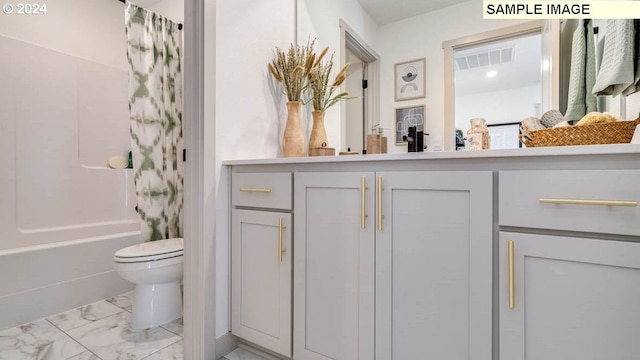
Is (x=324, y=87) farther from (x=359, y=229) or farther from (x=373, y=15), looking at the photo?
(x=359, y=229)

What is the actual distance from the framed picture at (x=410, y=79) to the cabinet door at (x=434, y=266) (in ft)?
2.60

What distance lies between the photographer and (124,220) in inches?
104

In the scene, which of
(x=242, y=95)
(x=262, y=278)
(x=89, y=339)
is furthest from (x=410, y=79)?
(x=89, y=339)

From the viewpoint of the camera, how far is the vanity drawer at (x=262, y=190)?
1.29 m

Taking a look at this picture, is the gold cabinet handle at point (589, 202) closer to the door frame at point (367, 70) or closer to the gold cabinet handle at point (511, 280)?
the gold cabinet handle at point (511, 280)

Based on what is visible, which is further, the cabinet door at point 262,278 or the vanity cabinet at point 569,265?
the cabinet door at point 262,278

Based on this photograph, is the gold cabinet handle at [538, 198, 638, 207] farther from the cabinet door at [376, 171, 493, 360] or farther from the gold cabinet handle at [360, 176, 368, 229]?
the gold cabinet handle at [360, 176, 368, 229]

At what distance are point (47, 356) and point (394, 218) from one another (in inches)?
70.8

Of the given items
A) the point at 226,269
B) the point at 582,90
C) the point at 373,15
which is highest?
the point at 373,15

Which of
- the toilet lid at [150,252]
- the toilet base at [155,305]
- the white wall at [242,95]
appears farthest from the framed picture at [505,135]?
the toilet base at [155,305]

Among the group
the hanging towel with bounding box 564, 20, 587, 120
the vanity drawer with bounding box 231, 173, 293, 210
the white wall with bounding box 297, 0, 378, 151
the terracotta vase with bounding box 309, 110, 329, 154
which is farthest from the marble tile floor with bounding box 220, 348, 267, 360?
the hanging towel with bounding box 564, 20, 587, 120

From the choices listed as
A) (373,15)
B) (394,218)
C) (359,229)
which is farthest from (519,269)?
(373,15)

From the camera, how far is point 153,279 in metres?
1.69

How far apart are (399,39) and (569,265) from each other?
1.39 metres
